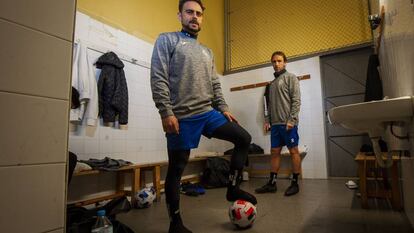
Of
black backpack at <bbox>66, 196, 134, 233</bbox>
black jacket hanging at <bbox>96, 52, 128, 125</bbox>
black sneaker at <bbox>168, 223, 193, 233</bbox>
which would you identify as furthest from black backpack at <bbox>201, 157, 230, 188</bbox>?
black sneaker at <bbox>168, 223, 193, 233</bbox>

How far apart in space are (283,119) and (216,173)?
117 cm

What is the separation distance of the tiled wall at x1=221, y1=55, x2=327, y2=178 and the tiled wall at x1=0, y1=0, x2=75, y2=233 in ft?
12.0

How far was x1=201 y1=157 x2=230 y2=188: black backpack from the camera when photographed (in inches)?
127

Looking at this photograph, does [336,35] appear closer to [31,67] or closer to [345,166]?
[345,166]

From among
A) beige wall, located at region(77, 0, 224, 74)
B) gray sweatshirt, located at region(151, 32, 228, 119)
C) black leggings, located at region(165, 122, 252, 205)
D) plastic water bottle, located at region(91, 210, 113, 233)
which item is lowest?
plastic water bottle, located at region(91, 210, 113, 233)

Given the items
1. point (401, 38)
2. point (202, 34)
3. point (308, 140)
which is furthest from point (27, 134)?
point (202, 34)

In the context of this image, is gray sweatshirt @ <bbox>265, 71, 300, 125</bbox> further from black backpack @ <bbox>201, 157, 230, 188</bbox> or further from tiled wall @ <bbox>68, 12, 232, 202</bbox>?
tiled wall @ <bbox>68, 12, 232, 202</bbox>

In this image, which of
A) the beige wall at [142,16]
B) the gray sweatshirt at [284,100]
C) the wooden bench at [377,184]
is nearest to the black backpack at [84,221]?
the wooden bench at [377,184]

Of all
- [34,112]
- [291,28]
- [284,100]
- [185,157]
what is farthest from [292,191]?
[291,28]

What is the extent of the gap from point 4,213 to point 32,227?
8 centimetres

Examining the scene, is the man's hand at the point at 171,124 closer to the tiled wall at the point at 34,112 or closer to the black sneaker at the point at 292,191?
the tiled wall at the point at 34,112

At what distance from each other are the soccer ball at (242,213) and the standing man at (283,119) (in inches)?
48.6

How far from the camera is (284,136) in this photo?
2.69 m

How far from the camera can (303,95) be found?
3.96 metres
